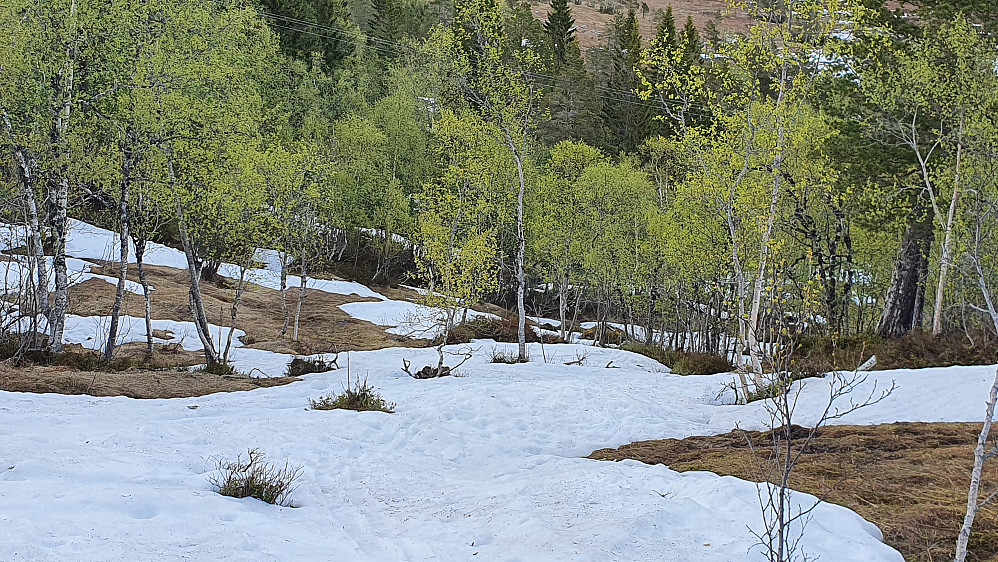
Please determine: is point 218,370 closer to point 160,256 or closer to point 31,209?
point 31,209

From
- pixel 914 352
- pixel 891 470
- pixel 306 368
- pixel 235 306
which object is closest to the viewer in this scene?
pixel 891 470

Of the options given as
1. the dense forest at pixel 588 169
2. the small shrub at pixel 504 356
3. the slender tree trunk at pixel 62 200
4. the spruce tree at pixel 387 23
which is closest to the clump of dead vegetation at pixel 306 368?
the dense forest at pixel 588 169

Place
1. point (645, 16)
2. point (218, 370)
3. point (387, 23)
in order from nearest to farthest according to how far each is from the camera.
A: 1. point (218, 370)
2. point (387, 23)
3. point (645, 16)

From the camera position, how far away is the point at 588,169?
2530 centimetres

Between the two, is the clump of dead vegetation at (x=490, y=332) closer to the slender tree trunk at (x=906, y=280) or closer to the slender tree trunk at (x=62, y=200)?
the slender tree trunk at (x=906, y=280)

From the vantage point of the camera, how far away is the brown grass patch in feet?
27.9

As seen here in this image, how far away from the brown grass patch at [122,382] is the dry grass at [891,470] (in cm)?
581

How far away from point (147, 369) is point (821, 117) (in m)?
14.4

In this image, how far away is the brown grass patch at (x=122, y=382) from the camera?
851cm

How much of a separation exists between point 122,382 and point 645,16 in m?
122

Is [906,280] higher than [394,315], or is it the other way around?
[906,280]

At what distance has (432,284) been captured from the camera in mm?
14039

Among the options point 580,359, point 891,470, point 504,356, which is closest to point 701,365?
point 580,359

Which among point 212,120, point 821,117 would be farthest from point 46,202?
point 821,117
